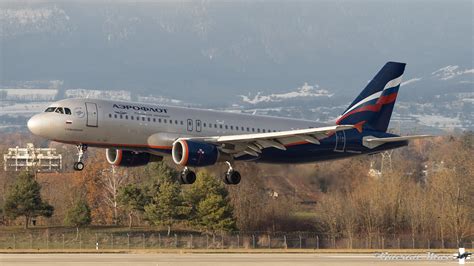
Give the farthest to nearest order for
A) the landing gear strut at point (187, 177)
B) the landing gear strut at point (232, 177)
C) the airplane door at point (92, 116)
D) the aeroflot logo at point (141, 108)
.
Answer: the landing gear strut at point (232, 177) < the landing gear strut at point (187, 177) < the aeroflot logo at point (141, 108) < the airplane door at point (92, 116)

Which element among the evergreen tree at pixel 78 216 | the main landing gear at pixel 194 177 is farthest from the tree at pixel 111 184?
the main landing gear at pixel 194 177

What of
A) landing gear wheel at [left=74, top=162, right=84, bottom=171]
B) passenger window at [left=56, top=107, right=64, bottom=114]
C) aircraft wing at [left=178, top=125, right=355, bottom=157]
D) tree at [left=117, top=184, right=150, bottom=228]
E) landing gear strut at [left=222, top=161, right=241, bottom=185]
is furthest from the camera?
tree at [left=117, top=184, right=150, bottom=228]

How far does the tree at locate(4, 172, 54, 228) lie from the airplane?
47698 mm

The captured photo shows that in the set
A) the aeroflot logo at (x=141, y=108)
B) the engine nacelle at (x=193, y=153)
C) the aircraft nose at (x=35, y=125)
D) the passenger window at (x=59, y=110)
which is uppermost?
the aeroflot logo at (x=141, y=108)

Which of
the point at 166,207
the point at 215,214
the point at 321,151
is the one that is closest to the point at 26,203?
the point at 166,207

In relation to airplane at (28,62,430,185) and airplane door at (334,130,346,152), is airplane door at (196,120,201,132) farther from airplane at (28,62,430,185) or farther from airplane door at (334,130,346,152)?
airplane door at (334,130,346,152)

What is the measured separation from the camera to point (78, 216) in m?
120

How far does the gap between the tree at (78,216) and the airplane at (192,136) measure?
152 feet

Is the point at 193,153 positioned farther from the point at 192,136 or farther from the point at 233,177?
the point at 233,177

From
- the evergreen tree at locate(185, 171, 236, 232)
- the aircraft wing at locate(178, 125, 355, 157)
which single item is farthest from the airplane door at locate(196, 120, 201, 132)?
the evergreen tree at locate(185, 171, 236, 232)

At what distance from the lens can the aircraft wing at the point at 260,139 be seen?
70625mm

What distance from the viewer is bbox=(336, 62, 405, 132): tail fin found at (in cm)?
8112
